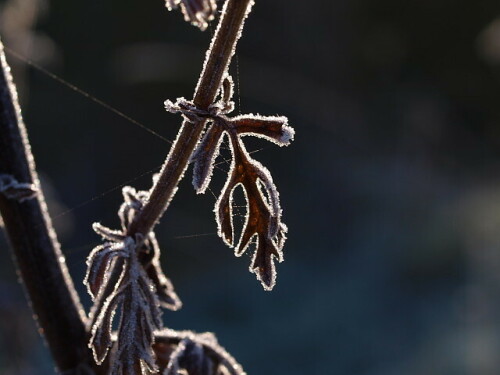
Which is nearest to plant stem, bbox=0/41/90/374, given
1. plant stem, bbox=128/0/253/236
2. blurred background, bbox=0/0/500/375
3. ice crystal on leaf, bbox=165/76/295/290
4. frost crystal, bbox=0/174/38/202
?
frost crystal, bbox=0/174/38/202

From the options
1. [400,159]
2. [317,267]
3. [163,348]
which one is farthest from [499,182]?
[163,348]

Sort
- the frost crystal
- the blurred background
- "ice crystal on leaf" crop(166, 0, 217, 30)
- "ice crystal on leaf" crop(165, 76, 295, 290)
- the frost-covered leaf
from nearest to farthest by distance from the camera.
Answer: "ice crystal on leaf" crop(166, 0, 217, 30), "ice crystal on leaf" crop(165, 76, 295, 290), the frost-covered leaf, the frost crystal, the blurred background

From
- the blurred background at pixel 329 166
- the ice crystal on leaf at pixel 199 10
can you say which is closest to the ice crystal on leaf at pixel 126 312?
the ice crystal on leaf at pixel 199 10

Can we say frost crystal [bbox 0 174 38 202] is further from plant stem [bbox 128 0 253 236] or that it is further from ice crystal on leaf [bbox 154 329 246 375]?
ice crystal on leaf [bbox 154 329 246 375]

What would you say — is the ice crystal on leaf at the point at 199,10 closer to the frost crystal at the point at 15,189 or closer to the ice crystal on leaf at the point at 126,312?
the ice crystal on leaf at the point at 126,312

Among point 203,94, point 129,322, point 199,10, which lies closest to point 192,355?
point 129,322

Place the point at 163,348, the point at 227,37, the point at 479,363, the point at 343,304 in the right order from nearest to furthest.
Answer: the point at 227,37, the point at 163,348, the point at 479,363, the point at 343,304

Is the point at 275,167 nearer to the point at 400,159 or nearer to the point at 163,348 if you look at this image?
the point at 400,159
